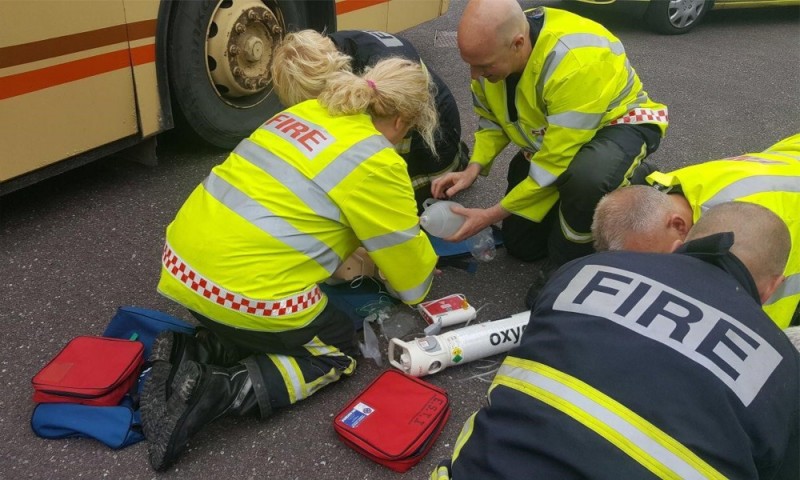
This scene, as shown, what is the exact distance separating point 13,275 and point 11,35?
40.0 inches

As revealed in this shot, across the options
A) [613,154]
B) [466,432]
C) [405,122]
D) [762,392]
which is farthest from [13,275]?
[762,392]

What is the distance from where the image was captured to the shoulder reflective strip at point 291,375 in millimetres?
2273

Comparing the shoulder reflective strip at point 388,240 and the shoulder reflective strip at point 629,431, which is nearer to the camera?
the shoulder reflective strip at point 629,431

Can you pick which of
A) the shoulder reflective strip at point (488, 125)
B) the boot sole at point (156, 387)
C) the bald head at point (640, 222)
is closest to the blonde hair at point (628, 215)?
the bald head at point (640, 222)

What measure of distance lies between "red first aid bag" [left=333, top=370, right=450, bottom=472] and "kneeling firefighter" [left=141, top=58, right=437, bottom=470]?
19 centimetres

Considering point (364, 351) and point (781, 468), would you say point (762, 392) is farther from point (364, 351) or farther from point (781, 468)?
point (364, 351)

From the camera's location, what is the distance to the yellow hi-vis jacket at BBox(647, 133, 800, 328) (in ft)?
6.29

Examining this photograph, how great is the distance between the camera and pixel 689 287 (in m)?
1.24

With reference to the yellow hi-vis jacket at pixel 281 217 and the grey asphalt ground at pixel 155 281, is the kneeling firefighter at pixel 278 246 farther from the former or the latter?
the grey asphalt ground at pixel 155 281

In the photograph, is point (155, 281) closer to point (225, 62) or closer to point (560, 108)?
point (225, 62)

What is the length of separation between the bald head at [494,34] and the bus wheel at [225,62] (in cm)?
149

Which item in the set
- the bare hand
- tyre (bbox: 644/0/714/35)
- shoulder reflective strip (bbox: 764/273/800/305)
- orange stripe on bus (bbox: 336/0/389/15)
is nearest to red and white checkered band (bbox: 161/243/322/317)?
the bare hand

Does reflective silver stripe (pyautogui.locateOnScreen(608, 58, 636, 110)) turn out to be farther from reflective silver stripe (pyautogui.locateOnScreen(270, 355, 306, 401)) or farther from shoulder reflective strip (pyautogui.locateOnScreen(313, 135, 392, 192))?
reflective silver stripe (pyautogui.locateOnScreen(270, 355, 306, 401))

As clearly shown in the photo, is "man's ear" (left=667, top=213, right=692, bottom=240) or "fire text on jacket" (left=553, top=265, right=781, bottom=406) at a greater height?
"fire text on jacket" (left=553, top=265, right=781, bottom=406)
